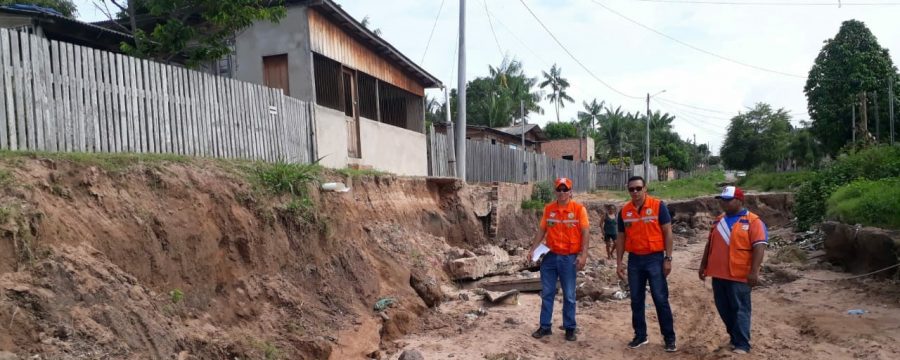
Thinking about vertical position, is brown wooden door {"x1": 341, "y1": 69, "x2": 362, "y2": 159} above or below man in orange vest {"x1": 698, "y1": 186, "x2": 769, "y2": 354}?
above

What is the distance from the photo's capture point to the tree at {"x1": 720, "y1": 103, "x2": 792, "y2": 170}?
4753 cm

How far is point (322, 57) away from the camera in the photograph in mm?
11727

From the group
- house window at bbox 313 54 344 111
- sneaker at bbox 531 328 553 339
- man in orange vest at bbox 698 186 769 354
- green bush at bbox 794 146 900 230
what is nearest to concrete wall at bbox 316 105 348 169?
house window at bbox 313 54 344 111

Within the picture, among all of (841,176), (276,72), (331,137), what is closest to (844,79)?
(841,176)

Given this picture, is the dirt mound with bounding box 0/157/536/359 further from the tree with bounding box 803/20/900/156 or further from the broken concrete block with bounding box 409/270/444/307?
the tree with bounding box 803/20/900/156

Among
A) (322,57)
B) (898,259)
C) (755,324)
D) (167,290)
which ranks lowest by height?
(755,324)

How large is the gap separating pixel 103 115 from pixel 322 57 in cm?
594

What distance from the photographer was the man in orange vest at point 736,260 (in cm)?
570

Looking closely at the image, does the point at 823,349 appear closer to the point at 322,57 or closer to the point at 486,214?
the point at 486,214

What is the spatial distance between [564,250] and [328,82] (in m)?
7.34

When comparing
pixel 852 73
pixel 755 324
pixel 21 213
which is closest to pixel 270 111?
pixel 21 213

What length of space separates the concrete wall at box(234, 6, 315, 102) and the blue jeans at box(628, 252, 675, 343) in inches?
285

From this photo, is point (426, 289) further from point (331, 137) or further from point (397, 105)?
point (397, 105)

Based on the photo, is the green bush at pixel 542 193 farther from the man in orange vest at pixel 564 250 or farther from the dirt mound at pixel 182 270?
the man in orange vest at pixel 564 250
